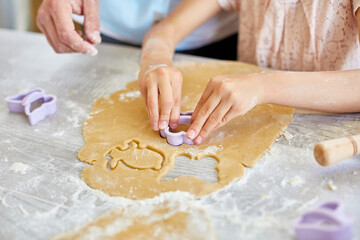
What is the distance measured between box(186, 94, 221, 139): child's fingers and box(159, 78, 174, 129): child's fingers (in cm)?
7

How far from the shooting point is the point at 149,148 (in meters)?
0.91

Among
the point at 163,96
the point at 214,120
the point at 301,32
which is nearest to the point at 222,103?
the point at 214,120

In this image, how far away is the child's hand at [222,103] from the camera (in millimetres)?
872

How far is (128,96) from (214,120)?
0.35m

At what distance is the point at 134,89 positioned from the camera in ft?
3.84

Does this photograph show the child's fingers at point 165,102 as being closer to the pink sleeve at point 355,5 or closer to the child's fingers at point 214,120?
the child's fingers at point 214,120

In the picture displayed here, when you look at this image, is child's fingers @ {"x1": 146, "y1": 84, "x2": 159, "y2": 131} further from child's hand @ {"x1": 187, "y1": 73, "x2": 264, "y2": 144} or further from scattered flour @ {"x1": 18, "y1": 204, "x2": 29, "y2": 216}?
scattered flour @ {"x1": 18, "y1": 204, "x2": 29, "y2": 216}

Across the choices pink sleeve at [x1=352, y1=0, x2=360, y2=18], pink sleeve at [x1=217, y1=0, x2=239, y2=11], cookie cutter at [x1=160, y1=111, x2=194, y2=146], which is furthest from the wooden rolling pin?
pink sleeve at [x1=217, y1=0, x2=239, y2=11]

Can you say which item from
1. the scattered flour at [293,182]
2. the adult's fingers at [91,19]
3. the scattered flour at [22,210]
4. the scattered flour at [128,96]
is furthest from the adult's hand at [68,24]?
the scattered flour at [293,182]

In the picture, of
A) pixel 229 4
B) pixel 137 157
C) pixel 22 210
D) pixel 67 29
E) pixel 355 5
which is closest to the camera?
pixel 22 210

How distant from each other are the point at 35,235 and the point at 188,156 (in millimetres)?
366

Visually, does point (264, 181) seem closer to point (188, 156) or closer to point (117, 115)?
point (188, 156)

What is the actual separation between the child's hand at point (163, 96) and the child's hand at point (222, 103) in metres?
0.07

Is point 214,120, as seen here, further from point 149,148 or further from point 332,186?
point 332,186
